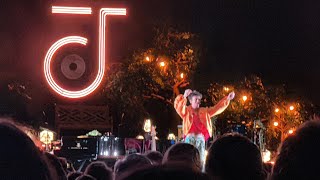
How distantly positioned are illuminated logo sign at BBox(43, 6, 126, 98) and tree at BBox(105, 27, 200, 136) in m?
12.5

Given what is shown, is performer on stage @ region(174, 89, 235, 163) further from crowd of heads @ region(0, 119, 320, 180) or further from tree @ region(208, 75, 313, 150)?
tree @ region(208, 75, 313, 150)

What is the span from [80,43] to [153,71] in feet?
45.8

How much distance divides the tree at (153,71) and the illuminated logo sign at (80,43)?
12508 mm

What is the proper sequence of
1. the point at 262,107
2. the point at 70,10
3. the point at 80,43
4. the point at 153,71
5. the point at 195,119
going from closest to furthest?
the point at 80,43 → the point at 70,10 → the point at 195,119 → the point at 153,71 → the point at 262,107

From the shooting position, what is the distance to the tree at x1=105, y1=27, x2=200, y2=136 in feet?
78.4

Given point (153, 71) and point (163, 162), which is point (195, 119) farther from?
point (153, 71)

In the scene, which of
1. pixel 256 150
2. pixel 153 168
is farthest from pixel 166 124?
pixel 153 168

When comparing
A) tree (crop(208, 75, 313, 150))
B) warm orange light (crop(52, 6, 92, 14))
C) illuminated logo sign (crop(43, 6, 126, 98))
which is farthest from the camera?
tree (crop(208, 75, 313, 150))

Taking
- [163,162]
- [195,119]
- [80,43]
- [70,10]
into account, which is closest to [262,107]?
[195,119]

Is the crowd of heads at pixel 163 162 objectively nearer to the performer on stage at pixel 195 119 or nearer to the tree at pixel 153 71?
the performer on stage at pixel 195 119

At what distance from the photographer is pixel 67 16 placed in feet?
36.3

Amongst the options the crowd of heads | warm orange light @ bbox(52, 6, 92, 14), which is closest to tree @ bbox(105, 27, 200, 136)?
warm orange light @ bbox(52, 6, 92, 14)

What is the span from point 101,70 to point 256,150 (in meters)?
7.19

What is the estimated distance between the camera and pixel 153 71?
24172mm
